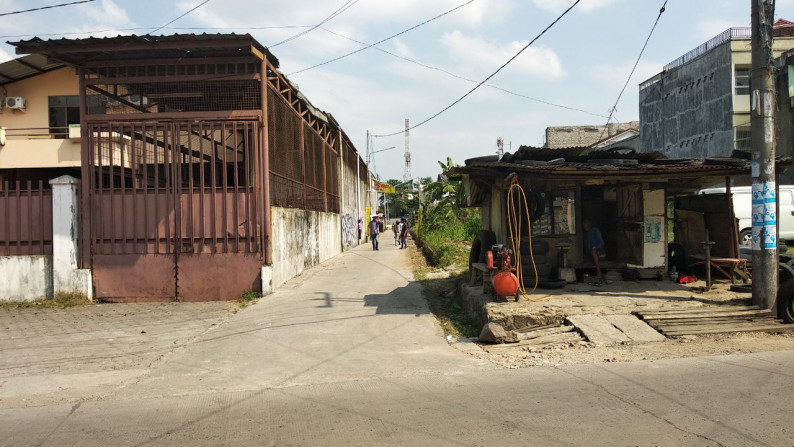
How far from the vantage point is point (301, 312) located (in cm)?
1049

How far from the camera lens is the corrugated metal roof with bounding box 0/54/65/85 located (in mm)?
18891

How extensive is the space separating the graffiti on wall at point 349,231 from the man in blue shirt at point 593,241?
1887 cm

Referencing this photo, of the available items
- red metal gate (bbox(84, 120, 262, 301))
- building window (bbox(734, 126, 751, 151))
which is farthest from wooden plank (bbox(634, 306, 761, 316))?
building window (bbox(734, 126, 751, 151))

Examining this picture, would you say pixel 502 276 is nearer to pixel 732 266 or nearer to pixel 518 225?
pixel 518 225

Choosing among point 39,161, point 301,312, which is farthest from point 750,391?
point 39,161

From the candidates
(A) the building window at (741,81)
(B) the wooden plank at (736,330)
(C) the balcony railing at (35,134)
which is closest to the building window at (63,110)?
(C) the balcony railing at (35,134)

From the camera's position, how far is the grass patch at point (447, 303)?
945cm

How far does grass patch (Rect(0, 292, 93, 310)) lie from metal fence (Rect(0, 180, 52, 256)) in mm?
1084

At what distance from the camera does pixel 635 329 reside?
7898 millimetres

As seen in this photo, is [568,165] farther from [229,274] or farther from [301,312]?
[229,274]

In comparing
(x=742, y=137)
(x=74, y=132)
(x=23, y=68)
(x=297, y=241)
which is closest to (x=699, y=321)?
(x=297, y=241)

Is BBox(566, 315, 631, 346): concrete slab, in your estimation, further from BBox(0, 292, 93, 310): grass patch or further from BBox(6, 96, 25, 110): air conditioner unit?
BBox(6, 96, 25, 110): air conditioner unit

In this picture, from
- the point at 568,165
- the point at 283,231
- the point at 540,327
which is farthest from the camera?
the point at 283,231

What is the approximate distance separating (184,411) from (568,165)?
725 cm
